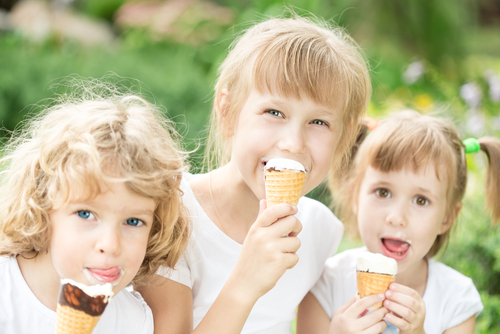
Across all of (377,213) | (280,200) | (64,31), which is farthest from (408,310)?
(64,31)

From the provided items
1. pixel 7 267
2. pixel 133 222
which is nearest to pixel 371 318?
pixel 133 222

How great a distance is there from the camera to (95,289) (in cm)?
156

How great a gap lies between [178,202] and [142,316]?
496mm

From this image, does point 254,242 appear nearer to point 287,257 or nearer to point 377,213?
point 287,257

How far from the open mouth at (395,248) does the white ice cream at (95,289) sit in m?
1.47

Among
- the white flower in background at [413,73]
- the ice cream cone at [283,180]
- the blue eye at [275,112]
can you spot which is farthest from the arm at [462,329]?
the white flower in background at [413,73]

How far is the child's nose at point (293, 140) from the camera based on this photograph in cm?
200

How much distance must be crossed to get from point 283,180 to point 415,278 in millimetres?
1354

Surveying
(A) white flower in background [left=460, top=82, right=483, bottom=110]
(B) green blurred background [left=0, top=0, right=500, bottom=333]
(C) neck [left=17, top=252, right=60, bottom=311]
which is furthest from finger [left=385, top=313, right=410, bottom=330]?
(A) white flower in background [left=460, top=82, right=483, bottom=110]

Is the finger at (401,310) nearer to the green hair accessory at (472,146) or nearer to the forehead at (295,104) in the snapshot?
the forehead at (295,104)

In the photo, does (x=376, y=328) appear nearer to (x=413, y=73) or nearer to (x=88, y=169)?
(x=88, y=169)

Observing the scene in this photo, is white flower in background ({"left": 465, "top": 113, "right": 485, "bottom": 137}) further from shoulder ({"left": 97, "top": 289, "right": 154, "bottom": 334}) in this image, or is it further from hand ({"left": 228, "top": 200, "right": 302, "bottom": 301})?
shoulder ({"left": 97, "top": 289, "right": 154, "bottom": 334})

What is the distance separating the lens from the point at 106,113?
1.83 meters

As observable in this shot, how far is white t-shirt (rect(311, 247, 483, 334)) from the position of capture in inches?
104
